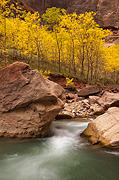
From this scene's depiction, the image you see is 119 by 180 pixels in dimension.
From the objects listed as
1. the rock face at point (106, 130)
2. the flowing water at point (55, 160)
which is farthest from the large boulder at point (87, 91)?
the flowing water at point (55, 160)

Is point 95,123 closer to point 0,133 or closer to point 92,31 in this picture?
point 0,133

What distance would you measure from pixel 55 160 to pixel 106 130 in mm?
2248

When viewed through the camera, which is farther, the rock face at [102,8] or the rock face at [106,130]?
the rock face at [102,8]

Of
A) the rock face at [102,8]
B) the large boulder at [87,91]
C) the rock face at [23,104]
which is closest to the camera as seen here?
the rock face at [23,104]

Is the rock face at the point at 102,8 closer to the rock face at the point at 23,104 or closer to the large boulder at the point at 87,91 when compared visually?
the large boulder at the point at 87,91

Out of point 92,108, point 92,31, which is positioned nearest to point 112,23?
point 92,31

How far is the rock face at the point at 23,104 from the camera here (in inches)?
214

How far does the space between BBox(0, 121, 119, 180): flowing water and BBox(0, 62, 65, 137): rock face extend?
47 cm

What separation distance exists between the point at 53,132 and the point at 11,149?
243cm

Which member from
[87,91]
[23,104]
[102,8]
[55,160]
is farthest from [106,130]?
[102,8]

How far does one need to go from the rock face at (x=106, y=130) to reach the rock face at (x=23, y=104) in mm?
1860

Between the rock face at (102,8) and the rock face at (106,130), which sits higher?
the rock face at (102,8)

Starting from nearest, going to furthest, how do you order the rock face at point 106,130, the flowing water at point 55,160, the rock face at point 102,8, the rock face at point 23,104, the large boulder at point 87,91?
the flowing water at point 55,160 < the rock face at point 106,130 < the rock face at point 23,104 < the large boulder at point 87,91 < the rock face at point 102,8

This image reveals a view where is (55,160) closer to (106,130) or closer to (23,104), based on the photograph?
(106,130)
